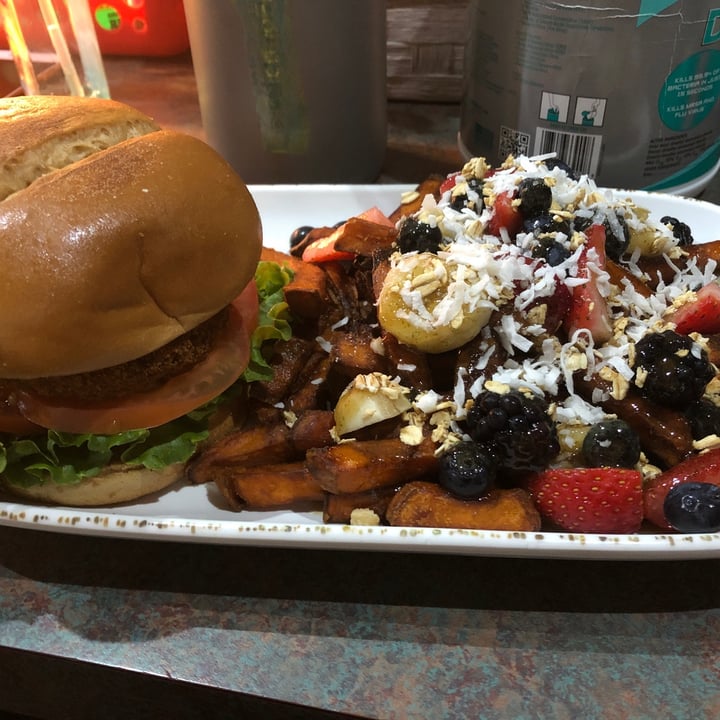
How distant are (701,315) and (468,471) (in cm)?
62

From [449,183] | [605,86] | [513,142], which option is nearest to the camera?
[449,183]

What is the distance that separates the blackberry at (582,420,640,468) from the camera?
123 cm

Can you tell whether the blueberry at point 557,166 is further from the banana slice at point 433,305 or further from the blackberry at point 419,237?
the banana slice at point 433,305

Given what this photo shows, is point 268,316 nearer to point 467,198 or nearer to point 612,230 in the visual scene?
point 467,198

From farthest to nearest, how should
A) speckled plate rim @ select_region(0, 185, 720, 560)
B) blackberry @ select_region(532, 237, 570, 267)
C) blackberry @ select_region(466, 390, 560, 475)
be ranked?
→ blackberry @ select_region(532, 237, 570, 267) → blackberry @ select_region(466, 390, 560, 475) → speckled plate rim @ select_region(0, 185, 720, 560)

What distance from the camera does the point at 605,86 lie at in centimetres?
185

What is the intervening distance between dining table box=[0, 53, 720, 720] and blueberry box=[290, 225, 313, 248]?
0.92 meters

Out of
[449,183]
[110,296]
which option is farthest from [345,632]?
[449,183]

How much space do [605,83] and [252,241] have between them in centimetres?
111

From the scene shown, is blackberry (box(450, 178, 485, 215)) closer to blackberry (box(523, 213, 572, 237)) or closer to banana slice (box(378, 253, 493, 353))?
blackberry (box(523, 213, 572, 237))

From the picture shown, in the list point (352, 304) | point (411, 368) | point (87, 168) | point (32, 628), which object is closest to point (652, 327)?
point (411, 368)

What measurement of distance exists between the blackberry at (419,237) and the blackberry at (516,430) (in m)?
0.39

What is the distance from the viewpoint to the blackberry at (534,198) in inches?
58.9

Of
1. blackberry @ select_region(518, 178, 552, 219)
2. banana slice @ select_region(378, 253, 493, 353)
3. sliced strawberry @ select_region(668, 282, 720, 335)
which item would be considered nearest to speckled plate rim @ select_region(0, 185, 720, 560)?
banana slice @ select_region(378, 253, 493, 353)
